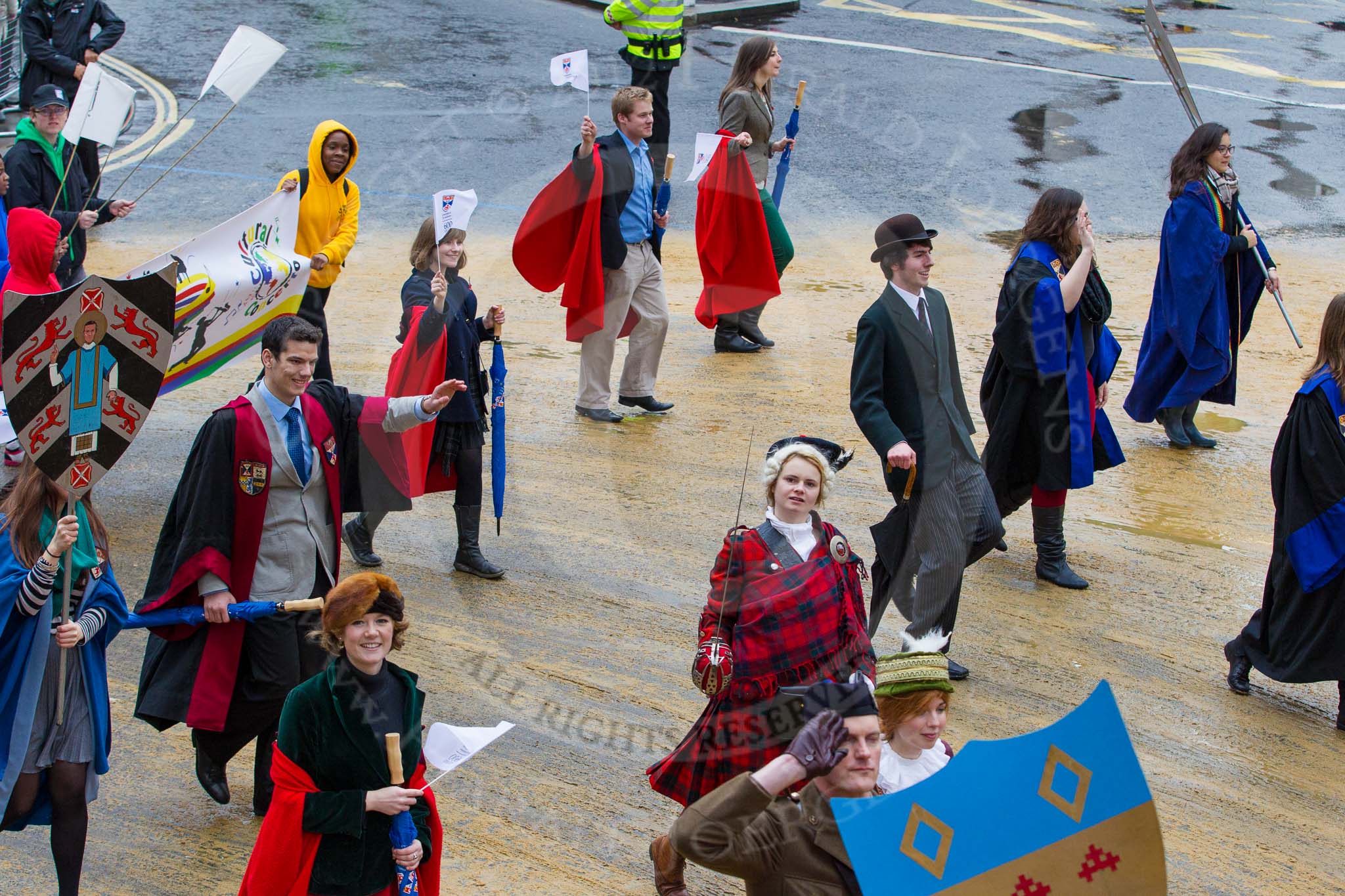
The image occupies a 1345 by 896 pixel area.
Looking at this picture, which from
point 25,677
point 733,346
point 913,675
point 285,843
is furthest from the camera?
point 733,346

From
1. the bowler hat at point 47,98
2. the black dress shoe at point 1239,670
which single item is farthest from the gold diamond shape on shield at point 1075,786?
the bowler hat at point 47,98

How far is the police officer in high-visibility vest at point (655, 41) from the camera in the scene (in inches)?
438

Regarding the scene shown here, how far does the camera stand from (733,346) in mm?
9531

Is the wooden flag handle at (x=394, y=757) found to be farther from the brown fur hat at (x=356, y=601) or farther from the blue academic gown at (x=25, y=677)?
the blue academic gown at (x=25, y=677)

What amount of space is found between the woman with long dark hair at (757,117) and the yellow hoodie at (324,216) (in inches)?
91.8

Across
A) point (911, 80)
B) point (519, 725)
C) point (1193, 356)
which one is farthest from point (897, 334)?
point (911, 80)

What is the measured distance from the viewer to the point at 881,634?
20.5ft

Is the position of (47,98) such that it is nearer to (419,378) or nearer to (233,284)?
(233,284)

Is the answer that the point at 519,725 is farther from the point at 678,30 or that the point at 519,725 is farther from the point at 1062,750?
the point at 678,30

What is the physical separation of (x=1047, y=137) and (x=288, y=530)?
12.3m

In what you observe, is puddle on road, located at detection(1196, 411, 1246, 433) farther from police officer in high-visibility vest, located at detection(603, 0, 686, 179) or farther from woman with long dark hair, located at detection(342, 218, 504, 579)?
woman with long dark hair, located at detection(342, 218, 504, 579)

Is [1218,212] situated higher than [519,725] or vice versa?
[1218,212]

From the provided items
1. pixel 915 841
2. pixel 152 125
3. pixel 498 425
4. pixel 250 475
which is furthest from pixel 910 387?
pixel 152 125

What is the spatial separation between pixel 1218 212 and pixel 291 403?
5531 mm
